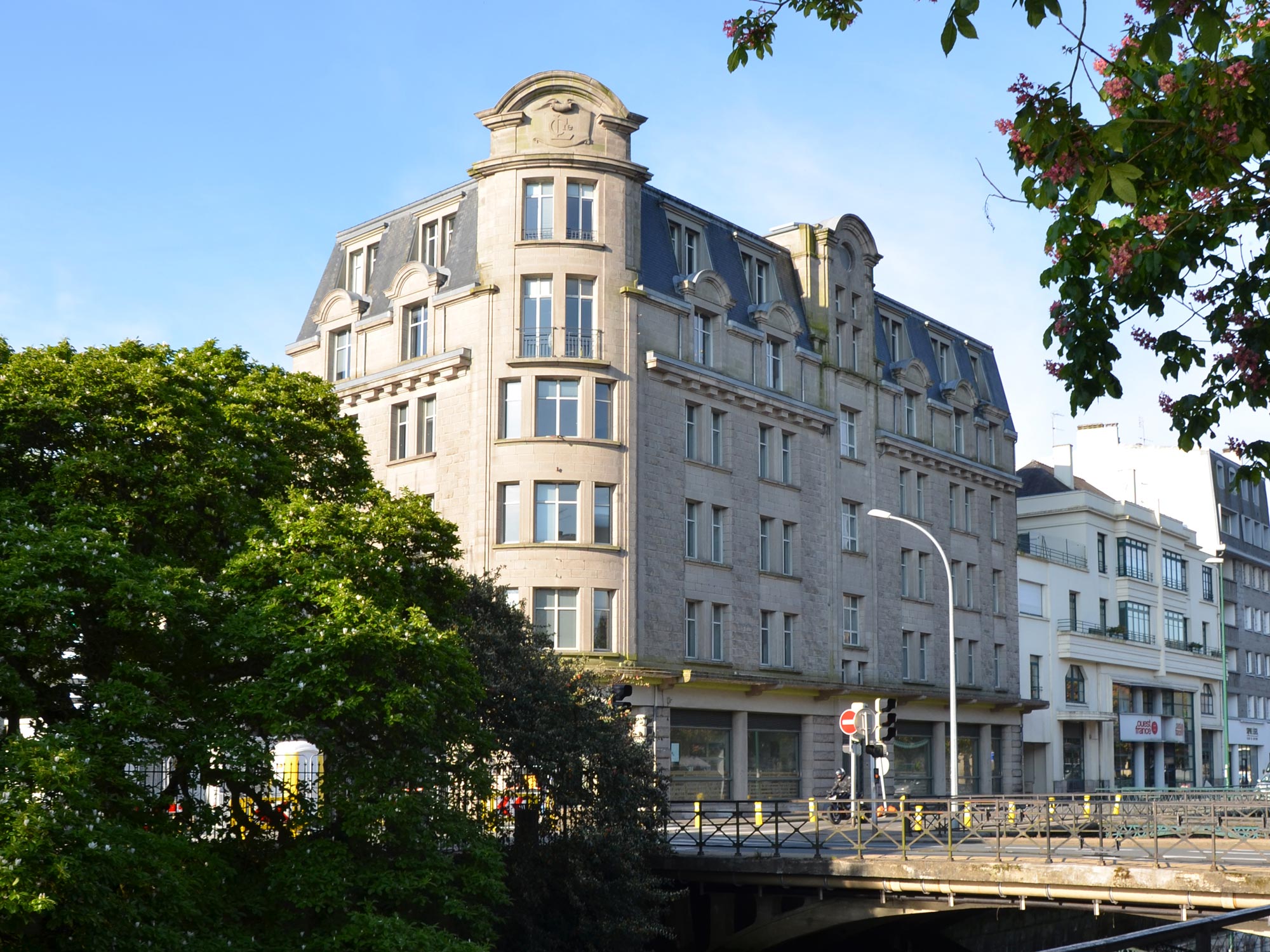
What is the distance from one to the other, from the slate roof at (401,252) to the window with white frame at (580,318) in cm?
316

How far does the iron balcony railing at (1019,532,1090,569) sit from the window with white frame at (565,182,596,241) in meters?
31.8

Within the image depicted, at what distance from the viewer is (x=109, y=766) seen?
17.9 m

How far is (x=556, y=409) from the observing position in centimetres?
4400

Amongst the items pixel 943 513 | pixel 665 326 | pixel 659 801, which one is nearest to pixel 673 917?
pixel 659 801

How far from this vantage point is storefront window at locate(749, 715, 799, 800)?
48.2 meters

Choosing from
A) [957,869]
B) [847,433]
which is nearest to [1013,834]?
[957,869]

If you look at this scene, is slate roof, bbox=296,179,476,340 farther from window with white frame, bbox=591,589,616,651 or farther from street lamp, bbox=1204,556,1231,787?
street lamp, bbox=1204,556,1231,787

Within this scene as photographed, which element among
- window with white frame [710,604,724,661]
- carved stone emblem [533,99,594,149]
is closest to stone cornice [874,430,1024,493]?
window with white frame [710,604,724,661]

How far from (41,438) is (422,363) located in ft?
85.4

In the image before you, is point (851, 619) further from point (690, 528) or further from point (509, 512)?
point (509, 512)

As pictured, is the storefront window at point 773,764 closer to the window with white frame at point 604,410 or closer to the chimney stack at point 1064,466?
the window with white frame at point 604,410

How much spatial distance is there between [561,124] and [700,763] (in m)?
20.1

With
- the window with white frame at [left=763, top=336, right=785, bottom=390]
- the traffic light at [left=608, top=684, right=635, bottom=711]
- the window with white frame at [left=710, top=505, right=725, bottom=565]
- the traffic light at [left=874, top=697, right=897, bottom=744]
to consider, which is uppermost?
the window with white frame at [left=763, top=336, right=785, bottom=390]

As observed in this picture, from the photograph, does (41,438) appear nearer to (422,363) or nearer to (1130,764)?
(422,363)
